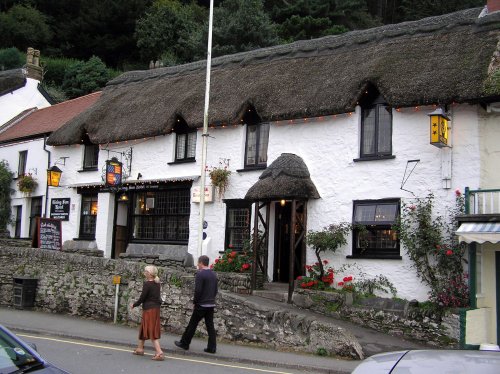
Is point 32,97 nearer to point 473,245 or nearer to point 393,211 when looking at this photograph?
point 393,211

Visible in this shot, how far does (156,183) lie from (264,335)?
937cm

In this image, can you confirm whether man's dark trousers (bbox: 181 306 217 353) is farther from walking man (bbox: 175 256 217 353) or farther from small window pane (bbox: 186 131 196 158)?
small window pane (bbox: 186 131 196 158)

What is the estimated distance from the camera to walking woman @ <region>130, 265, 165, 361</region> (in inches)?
446

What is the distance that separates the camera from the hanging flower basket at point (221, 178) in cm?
1914

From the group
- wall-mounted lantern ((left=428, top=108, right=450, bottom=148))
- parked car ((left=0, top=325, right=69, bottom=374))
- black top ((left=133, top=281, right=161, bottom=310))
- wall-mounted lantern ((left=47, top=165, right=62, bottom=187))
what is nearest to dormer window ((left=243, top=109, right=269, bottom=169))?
wall-mounted lantern ((left=428, top=108, right=450, bottom=148))

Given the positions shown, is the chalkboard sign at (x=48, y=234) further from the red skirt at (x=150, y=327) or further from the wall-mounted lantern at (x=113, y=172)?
the red skirt at (x=150, y=327)

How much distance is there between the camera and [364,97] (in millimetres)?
16703

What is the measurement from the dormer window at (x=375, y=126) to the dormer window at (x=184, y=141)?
250 inches

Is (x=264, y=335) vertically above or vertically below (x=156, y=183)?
below

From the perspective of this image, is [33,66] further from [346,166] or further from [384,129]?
[384,129]

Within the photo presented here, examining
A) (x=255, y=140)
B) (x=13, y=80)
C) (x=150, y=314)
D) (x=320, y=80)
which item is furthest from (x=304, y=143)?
(x=13, y=80)

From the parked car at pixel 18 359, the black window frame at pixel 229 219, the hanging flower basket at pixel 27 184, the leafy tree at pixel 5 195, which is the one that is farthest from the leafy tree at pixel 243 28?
the parked car at pixel 18 359

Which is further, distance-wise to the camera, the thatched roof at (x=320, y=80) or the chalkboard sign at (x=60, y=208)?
the chalkboard sign at (x=60, y=208)

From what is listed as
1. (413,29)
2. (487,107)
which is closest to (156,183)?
(413,29)
